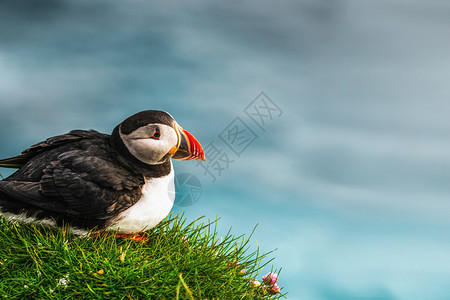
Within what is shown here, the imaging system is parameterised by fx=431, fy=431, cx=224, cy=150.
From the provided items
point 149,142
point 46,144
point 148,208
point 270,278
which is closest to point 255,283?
point 270,278

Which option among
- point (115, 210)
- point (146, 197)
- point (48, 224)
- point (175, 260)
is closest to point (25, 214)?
point (48, 224)

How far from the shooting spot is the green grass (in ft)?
8.75

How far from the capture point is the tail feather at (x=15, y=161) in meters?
3.39

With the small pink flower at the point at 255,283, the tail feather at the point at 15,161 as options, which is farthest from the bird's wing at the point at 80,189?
the small pink flower at the point at 255,283

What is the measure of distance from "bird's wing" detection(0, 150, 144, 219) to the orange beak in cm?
39

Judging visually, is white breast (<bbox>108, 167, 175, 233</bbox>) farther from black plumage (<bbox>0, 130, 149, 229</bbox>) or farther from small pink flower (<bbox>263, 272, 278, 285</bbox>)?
small pink flower (<bbox>263, 272, 278, 285</bbox>)

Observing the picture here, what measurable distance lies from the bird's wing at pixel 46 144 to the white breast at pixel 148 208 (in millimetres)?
645

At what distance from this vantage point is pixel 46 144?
3.24 meters

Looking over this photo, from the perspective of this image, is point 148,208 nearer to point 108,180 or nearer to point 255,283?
point 108,180

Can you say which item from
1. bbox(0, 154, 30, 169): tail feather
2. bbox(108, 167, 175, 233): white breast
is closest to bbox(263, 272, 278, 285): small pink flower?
bbox(108, 167, 175, 233): white breast

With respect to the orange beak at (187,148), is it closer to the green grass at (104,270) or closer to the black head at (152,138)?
the black head at (152,138)

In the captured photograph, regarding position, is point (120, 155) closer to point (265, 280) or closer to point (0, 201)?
point (0, 201)

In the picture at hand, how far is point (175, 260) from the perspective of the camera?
2.93 metres

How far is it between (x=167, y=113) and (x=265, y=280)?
60.3 inches
